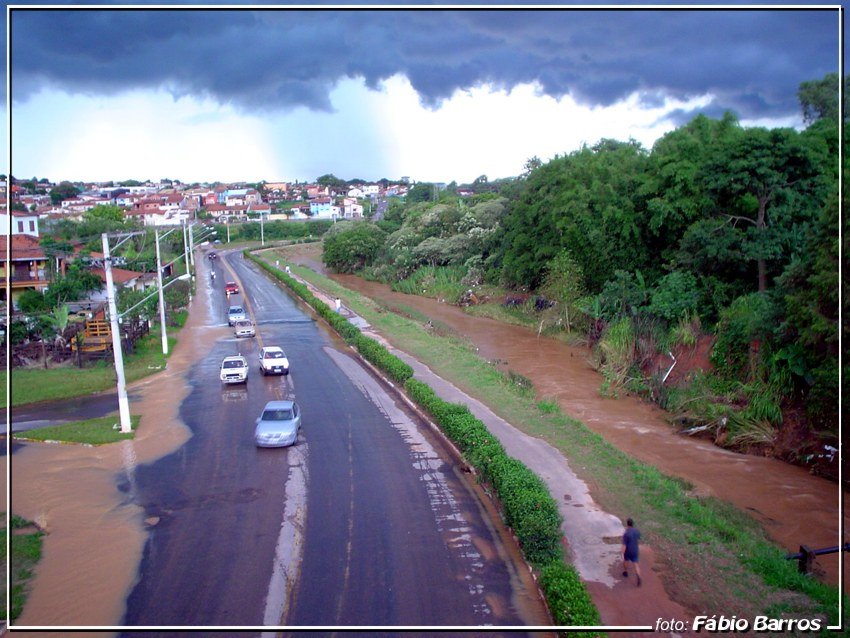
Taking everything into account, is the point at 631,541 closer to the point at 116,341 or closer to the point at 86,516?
the point at 86,516

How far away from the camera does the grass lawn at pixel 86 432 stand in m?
18.4

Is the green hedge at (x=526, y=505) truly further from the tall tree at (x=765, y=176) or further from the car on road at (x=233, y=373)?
the tall tree at (x=765, y=176)

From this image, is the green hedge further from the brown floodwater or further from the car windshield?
the car windshield

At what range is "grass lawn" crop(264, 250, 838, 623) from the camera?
951 centimetres

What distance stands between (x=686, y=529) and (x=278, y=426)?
10115 mm

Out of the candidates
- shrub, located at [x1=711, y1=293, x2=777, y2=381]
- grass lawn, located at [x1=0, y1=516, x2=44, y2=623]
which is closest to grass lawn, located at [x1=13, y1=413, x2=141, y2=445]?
grass lawn, located at [x1=0, y1=516, x2=44, y2=623]

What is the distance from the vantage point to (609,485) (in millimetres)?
14312

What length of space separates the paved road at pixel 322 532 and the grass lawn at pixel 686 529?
101 inches

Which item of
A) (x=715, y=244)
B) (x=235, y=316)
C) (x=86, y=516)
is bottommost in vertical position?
(x=86, y=516)

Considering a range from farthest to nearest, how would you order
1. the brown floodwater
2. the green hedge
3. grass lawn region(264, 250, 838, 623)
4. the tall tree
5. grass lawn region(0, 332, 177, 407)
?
the tall tree, grass lawn region(0, 332, 177, 407), the brown floodwater, grass lawn region(264, 250, 838, 623), the green hedge

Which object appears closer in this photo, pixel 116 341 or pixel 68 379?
pixel 116 341

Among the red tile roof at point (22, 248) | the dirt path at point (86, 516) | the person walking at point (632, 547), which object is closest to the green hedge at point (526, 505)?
the person walking at point (632, 547)

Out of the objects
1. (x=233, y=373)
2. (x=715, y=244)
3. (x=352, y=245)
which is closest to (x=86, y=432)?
(x=233, y=373)

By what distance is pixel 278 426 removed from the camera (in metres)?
17.4
